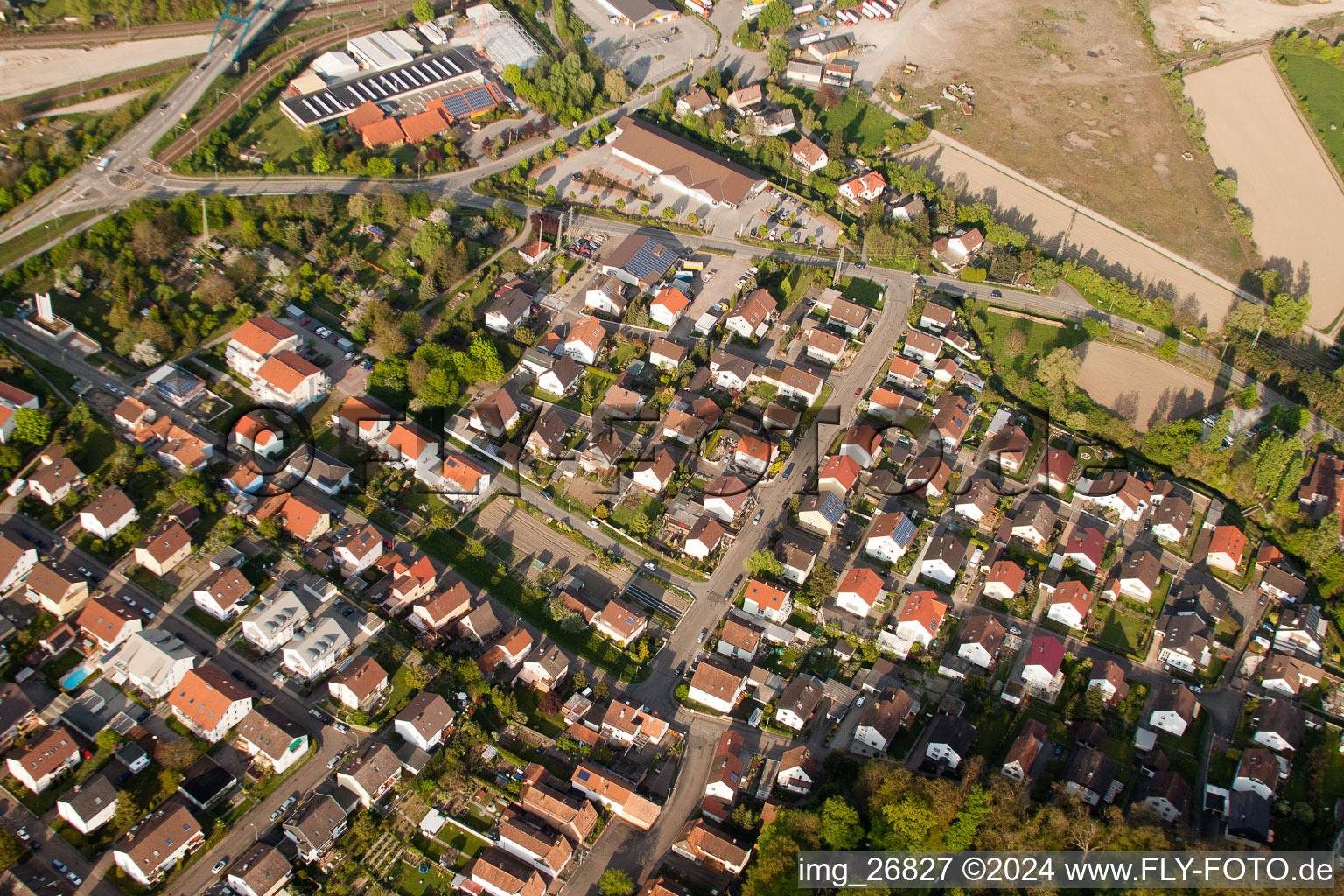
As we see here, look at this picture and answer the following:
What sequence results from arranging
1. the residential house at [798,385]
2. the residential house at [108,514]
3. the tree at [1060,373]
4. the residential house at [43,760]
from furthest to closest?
the tree at [1060,373] < the residential house at [798,385] < the residential house at [108,514] < the residential house at [43,760]

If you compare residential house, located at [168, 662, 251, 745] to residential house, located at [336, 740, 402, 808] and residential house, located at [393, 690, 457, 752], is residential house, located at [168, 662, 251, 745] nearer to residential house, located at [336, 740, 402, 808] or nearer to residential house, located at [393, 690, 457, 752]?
residential house, located at [336, 740, 402, 808]

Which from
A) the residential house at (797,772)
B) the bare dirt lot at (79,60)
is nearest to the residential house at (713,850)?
the residential house at (797,772)

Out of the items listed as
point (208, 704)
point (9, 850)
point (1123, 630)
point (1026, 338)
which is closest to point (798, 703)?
point (1123, 630)

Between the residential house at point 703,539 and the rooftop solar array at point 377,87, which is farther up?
the rooftop solar array at point 377,87

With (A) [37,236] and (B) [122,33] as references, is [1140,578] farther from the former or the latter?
(B) [122,33]

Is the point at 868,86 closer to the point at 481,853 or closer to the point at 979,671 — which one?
the point at 979,671

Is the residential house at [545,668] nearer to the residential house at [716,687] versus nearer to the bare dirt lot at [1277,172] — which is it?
the residential house at [716,687]
